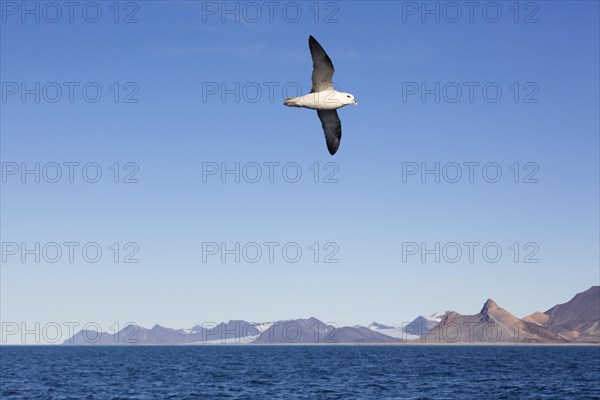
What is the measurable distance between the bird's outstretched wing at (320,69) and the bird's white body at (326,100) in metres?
0.24

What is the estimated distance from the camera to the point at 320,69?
22875 millimetres

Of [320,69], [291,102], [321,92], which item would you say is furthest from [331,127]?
[291,102]

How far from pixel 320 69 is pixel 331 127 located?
2492mm

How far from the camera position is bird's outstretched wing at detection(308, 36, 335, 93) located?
22.4 m

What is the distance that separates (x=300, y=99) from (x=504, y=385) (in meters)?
88.8

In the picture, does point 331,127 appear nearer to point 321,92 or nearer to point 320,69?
point 321,92

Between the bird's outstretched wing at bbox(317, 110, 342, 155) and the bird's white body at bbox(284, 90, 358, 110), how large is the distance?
1516mm

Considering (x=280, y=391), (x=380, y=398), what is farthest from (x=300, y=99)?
(x=280, y=391)

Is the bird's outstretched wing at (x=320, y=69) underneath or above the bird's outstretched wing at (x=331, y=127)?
above

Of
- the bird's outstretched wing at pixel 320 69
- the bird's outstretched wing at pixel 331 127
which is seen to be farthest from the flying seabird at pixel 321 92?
the bird's outstretched wing at pixel 331 127

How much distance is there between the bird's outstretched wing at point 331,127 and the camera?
24547 mm

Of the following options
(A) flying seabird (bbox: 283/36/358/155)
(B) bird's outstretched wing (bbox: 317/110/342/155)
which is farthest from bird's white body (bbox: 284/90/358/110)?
(B) bird's outstretched wing (bbox: 317/110/342/155)

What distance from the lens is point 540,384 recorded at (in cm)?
10406

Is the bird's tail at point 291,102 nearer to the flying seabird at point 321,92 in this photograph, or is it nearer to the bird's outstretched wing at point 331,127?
the flying seabird at point 321,92
